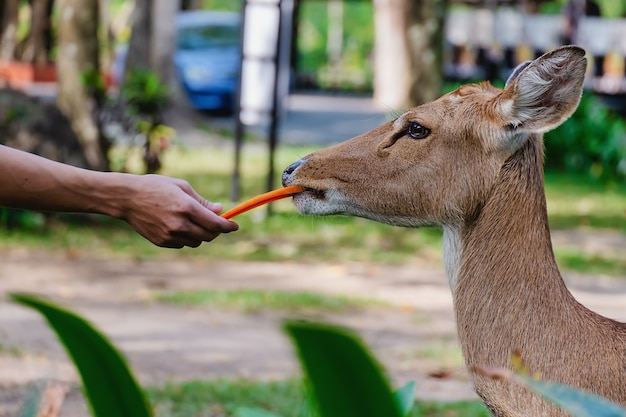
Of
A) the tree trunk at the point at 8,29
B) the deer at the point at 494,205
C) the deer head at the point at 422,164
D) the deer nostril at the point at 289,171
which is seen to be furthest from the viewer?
the tree trunk at the point at 8,29

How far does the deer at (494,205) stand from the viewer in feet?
9.95

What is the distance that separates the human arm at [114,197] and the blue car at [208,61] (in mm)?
19543

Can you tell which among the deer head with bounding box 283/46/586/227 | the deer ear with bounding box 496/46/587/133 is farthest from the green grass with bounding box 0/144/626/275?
the deer ear with bounding box 496/46/587/133

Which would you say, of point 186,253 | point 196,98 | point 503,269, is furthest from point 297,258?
point 196,98

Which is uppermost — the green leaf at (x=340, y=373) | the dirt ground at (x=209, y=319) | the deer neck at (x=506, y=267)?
the green leaf at (x=340, y=373)

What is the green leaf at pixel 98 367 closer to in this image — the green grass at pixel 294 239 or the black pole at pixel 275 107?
the green grass at pixel 294 239

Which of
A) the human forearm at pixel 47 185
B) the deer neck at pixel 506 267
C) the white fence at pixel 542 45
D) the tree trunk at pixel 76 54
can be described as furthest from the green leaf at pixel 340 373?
the white fence at pixel 542 45

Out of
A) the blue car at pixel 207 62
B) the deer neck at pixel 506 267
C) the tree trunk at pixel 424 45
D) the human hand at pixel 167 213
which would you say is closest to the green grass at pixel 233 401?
the deer neck at pixel 506 267

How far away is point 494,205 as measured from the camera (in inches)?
130

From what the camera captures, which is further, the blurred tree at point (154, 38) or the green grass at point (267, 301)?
the blurred tree at point (154, 38)

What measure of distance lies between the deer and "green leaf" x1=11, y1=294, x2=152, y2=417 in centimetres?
157

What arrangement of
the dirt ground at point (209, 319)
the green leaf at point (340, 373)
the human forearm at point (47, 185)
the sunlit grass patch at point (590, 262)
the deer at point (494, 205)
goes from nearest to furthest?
the green leaf at point (340, 373) < the human forearm at point (47, 185) < the deer at point (494, 205) < the dirt ground at point (209, 319) < the sunlit grass patch at point (590, 262)

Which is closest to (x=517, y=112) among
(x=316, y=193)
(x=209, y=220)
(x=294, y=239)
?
(x=316, y=193)

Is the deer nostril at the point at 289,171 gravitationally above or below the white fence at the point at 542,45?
below
